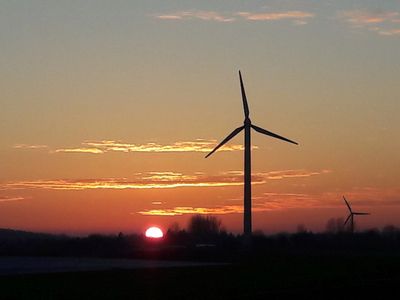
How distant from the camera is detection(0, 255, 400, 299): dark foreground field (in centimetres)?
5050

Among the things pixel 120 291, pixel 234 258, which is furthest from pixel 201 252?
pixel 120 291

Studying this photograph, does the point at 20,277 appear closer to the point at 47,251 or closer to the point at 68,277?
the point at 68,277

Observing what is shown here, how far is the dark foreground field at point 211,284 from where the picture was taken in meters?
50.5

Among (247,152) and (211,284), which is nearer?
(211,284)

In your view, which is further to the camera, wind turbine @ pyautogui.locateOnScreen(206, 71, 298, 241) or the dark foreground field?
wind turbine @ pyautogui.locateOnScreen(206, 71, 298, 241)

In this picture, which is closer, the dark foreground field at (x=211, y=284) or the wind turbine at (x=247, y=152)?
the dark foreground field at (x=211, y=284)

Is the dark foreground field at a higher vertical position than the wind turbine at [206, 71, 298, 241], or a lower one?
lower

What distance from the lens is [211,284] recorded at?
57.6m

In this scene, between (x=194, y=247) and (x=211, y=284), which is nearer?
(x=211, y=284)

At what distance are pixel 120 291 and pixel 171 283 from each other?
265 inches

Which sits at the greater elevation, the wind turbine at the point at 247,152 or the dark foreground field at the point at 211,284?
the wind turbine at the point at 247,152

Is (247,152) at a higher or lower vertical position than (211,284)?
higher

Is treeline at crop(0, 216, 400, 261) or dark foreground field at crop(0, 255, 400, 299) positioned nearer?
dark foreground field at crop(0, 255, 400, 299)

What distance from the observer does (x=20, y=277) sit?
6300 cm
